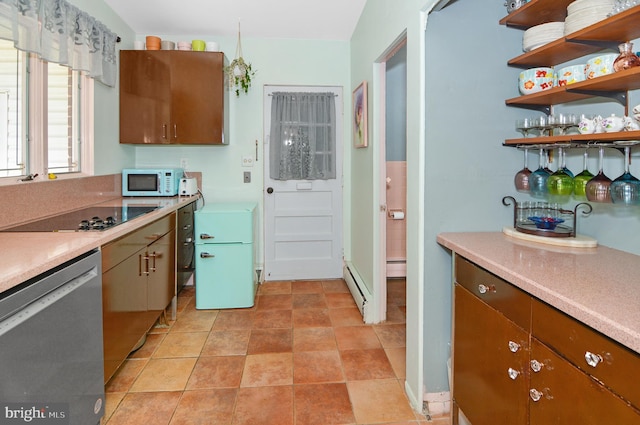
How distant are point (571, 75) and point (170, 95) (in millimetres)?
3170

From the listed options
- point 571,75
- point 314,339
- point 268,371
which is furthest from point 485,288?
point 314,339

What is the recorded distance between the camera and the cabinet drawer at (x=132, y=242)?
6.24 feet

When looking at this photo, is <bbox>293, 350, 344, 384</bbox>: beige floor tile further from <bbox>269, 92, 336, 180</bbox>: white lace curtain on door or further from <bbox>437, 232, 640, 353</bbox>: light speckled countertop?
<bbox>269, 92, 336, 180</bbox>: white lace curtain on door

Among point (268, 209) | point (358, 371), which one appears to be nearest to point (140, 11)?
point (268, 209)

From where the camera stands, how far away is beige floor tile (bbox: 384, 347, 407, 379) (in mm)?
2365

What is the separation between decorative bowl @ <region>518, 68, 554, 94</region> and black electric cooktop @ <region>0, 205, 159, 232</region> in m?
2.12

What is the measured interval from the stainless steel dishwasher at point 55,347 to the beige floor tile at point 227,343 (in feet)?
3.03

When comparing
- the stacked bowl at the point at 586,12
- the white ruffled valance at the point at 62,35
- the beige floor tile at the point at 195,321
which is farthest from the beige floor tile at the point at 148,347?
the stacked bowl at the point at 586,12

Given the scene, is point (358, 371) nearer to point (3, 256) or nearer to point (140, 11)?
point (3, 256)

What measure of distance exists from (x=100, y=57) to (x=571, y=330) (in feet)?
11.3

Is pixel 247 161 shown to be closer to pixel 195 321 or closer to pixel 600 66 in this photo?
pixel 195 321

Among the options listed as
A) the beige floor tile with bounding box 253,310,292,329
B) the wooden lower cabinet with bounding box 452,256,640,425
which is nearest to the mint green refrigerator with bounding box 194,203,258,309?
the beige floor tile with bounding box 253,310,292,329

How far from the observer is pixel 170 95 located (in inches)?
143

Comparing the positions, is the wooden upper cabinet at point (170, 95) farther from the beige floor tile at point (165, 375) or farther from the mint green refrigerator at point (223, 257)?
the beige floor tile at point (165, 375)
